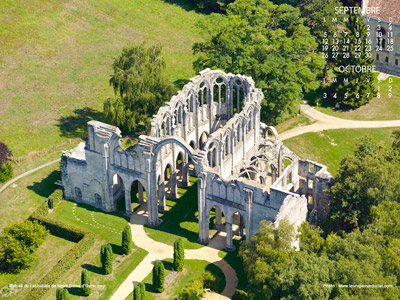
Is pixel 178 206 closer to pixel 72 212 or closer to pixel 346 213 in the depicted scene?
pixel 72 212

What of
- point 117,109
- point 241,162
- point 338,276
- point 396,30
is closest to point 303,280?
point 338,276

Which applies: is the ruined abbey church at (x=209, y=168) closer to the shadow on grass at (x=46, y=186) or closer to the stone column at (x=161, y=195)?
the stone column at (x=161, y=195)

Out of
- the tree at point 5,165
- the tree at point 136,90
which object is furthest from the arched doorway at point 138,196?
the tree at point 5,165

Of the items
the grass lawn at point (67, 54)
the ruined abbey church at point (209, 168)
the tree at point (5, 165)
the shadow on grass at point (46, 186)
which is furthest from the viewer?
the grass lawn at point (67, 54)

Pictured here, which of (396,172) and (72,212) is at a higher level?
(396,172)

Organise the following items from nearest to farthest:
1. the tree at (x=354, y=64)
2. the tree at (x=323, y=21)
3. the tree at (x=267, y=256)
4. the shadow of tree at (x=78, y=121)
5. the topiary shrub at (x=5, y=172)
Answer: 1. the tree at (x=267, y=256)
2. the topiary shrub at (x=5, y=172)
3. the shadow of tree at (x=78, y=121)
4. the tree at (x=354, y=64)
5. the tree at (x=323, y=21)

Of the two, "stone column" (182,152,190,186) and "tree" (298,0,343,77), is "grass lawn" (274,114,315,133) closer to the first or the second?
"tree" (298,0,343,77)

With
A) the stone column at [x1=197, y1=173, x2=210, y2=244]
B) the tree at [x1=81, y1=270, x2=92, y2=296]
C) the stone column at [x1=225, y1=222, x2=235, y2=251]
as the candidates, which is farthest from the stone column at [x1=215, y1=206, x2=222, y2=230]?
the tree at [x1=81, y1=270, x2=92, y2=296]
